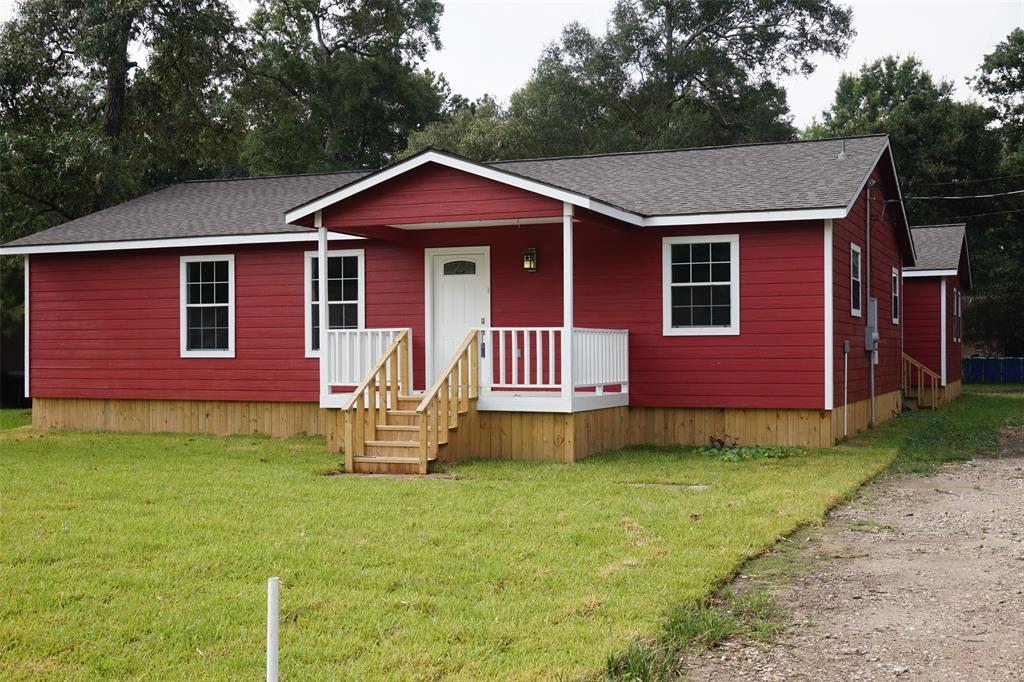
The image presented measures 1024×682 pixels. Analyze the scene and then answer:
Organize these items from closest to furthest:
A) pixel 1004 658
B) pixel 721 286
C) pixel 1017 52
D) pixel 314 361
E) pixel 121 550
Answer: pixel 1004 658
pixel 121 550
pixel 721 286
pixel 314 361
pixel 1017 52

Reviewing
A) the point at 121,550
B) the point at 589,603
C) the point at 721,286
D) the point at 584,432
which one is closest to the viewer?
the point at 589,603

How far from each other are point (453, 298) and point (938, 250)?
13.9 meters

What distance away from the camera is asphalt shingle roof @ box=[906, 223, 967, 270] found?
75.7 feet

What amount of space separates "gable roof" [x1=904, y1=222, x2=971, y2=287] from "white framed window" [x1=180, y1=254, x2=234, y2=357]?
46.8 ft

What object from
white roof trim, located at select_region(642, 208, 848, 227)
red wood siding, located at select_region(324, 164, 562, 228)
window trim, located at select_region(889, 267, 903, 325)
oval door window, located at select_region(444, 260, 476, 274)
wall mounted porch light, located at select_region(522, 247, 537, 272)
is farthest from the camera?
window trim, located at select_region(889, 267, 903, 325)

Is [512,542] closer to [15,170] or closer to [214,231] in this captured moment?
[214,231]

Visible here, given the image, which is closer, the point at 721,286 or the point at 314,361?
the point at 721,286

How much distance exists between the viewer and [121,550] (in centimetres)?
697

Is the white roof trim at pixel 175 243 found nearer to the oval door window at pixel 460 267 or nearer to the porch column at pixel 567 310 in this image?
the oval door window at pixel 460 267

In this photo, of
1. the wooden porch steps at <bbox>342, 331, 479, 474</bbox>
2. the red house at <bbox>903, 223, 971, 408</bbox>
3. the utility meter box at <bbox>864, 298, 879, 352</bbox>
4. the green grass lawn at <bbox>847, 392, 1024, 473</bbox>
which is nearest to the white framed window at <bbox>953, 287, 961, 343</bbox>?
the red house at <bbox>903, 223, 971, 408</bbox>

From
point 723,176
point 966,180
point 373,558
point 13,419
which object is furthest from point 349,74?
point 373,558

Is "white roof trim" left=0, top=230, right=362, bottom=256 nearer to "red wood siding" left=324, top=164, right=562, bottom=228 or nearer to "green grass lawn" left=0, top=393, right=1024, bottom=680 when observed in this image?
"red wood siding" left=324, top=164, right=562, bottom=228

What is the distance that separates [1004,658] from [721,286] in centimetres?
907

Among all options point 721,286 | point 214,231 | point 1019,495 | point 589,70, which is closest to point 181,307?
point 214,231
